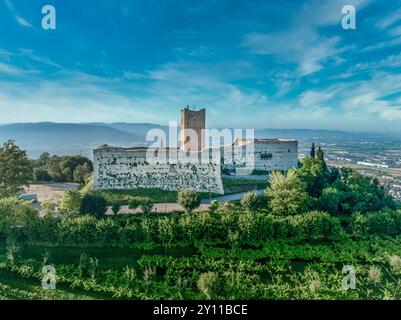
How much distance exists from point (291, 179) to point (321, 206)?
266cm

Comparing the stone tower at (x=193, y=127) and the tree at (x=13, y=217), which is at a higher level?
the stone tower at (x=193, y=127)

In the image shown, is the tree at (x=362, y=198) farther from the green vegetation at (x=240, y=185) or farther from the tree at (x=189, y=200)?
the tree at (x=189, y=200)

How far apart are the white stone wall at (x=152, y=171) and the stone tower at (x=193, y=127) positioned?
481 centimetres

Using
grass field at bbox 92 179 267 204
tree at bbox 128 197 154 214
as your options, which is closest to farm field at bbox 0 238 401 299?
tree at bbox 128 197 154 214

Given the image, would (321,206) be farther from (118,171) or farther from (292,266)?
(118,171)

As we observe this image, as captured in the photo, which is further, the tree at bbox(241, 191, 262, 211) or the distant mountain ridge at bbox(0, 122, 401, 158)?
the distant mountain ridge at bbox(0, 122, 401, 158)

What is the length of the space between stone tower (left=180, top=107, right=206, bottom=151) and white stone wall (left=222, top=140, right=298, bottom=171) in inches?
124

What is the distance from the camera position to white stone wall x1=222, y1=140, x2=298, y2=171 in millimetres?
22894

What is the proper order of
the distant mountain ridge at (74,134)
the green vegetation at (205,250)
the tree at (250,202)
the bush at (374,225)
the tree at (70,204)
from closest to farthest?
1. the green vegetation at (205,250)
2. the tree at (70,204)
3. the bush at (374,225)
4. the tree at (250,202)
5. the distant mountain ridge at (74,134)

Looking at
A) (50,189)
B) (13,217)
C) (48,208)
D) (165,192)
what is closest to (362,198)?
(165,192)

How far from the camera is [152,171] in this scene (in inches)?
771

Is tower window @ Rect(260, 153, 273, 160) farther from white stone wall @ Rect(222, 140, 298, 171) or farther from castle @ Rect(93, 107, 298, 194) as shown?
castle @ Rect(93, 107, 298, 194)

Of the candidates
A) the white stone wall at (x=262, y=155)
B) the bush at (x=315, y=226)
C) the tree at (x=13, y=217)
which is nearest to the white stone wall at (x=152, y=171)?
the white stone wall at (x=262, y=155)

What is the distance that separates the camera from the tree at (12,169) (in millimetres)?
17141
